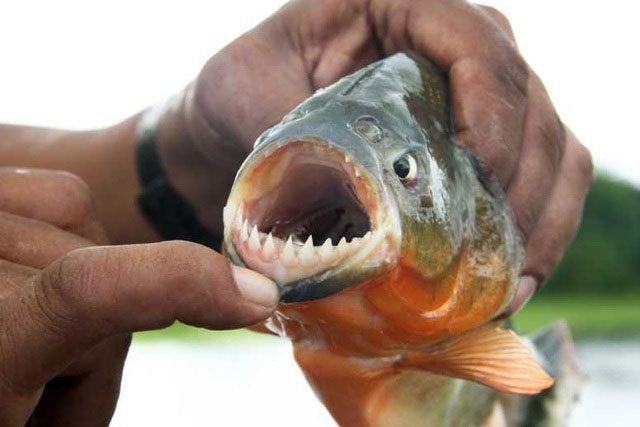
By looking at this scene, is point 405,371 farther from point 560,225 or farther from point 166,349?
point 166,349

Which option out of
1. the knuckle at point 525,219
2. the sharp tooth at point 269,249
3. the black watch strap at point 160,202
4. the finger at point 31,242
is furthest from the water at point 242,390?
the sharp tooth at point 269,249

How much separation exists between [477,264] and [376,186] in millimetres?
496

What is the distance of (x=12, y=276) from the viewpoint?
6.49 feet

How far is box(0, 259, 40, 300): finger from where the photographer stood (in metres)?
1.93

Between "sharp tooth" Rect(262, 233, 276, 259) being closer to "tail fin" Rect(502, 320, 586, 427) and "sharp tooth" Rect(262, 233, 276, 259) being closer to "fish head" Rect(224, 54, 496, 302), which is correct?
"fish head" Rect(224, 54, 496, 302)

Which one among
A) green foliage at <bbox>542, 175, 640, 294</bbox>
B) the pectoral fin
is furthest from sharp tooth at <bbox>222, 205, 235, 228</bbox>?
green foliage at <bbox>542, 175, 640, 294</bbox>

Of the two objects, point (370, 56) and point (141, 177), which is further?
point (141, 177)

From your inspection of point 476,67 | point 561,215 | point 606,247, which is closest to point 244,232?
point 476,67

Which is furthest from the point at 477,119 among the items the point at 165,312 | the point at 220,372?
the point at 220,372

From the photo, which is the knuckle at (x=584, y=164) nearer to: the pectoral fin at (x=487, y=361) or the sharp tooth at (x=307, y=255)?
the pectoral fin at (x=487, y=361)

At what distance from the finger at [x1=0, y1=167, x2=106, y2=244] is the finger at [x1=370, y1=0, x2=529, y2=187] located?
2.65 feet

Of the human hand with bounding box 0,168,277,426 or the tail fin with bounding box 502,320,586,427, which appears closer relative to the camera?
the human hand with bounding box 0,168,277,426

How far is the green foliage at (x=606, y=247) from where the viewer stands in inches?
839

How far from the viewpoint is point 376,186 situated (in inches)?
70.0
